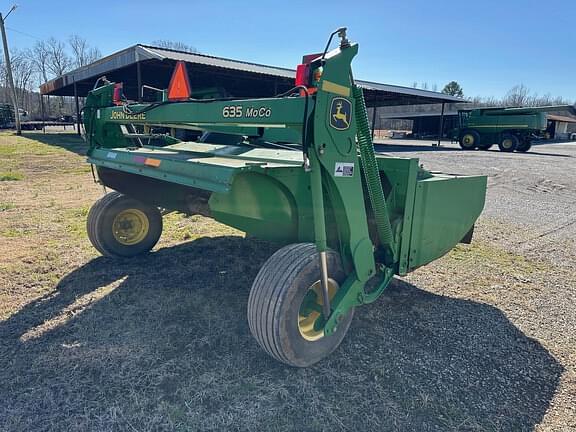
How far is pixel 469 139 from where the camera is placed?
24219 mm

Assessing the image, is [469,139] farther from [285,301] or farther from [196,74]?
[285,301]

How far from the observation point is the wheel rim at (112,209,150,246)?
13.2ft

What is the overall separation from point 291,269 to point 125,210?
241cm

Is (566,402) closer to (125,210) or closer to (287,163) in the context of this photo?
(287,163)

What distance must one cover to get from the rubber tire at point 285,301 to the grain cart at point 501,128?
75.3ft

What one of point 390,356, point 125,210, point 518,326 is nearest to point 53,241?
point 125,210

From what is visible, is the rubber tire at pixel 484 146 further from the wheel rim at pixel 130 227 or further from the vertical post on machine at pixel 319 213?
the vertical post on machine at pixel 319 213

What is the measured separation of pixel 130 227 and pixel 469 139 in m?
23.7

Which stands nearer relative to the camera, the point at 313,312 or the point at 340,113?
the point at 340,113

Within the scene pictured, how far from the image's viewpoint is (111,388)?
2.20 meters

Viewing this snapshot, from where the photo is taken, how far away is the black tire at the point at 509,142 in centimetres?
2268

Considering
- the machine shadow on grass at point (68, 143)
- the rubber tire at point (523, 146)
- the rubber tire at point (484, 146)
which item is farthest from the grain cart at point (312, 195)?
the rubber tire at point (484, 146)

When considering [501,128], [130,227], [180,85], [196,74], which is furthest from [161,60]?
[501,128]

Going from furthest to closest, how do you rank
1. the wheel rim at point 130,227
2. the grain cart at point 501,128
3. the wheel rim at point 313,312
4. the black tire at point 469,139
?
the black tire at point 469,139 → the grain cart at point 501,128 → the wheel rim at point 130,227 → the wheel rim at point 313,312
